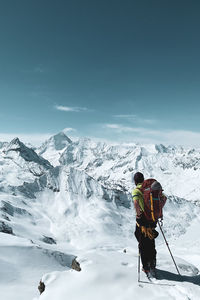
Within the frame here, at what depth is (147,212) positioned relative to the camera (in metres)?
8.92

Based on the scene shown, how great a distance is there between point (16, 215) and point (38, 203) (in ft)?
179

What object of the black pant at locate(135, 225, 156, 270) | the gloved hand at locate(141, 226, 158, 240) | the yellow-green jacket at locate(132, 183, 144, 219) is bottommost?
the black pant at locate(135, 225, 156, 270)

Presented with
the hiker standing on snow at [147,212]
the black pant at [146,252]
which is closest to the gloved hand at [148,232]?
the hiker standing on snow at [147,212]

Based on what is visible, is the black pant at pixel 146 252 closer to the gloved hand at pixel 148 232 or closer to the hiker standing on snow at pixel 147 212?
the hiker standing on snow at pixel 147 212

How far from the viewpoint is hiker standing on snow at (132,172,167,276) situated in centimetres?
866

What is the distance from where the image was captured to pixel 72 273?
34.1 feet

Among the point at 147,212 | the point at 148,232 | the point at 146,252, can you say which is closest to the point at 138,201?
the point at 147,212

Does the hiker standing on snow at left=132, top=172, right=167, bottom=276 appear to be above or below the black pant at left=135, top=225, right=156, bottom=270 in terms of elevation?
above

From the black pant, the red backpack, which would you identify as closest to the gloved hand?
the black pant

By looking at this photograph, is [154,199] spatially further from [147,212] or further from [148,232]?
[148,232]

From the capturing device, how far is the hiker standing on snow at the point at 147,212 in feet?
28.4


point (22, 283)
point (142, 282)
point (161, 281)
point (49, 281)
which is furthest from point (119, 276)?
point (22, 283)

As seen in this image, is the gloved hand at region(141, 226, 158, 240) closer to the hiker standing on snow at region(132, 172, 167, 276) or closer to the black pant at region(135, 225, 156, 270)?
the hiker standing on snow at region(132, 172, 167, 276)

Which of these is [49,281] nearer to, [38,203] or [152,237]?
[152,237]
